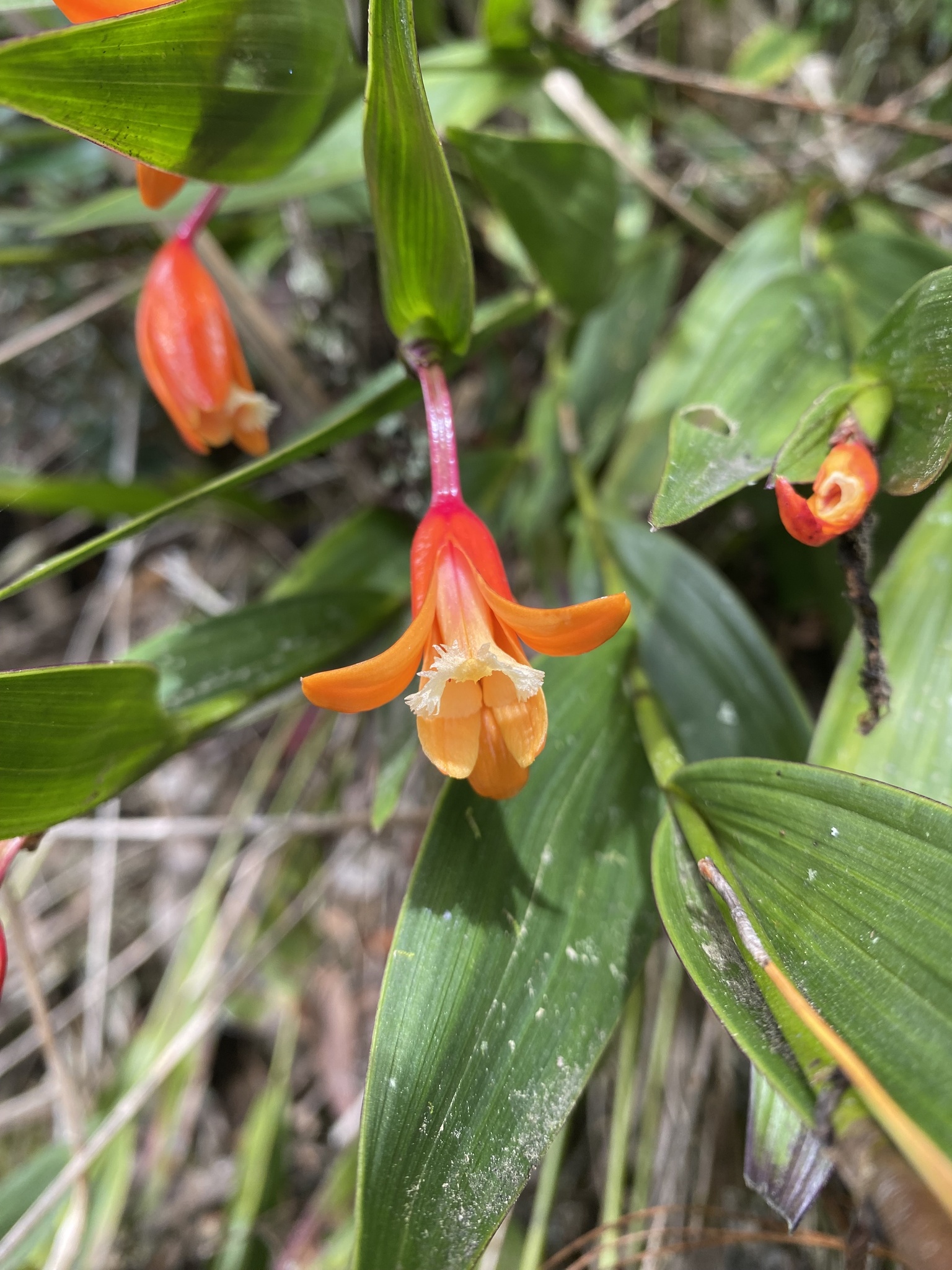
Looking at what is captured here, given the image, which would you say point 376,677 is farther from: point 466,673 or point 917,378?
point 917,378

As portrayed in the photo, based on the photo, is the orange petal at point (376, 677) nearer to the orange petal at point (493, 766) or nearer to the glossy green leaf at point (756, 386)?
the orange petal at point (493, 766)

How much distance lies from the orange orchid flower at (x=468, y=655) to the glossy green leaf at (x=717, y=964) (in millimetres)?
117

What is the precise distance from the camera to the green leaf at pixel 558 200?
709mm

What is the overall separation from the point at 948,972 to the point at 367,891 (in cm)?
99

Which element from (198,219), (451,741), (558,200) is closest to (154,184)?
(198,219)

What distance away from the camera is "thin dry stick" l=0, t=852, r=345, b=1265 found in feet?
2.59

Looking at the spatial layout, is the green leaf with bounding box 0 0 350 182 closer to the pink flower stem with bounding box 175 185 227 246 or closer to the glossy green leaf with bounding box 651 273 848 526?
the pink flower stem with bounding box 175 185 227 246

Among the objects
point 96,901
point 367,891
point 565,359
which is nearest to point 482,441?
point 565,359

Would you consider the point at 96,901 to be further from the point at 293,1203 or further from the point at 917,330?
the point at 917,330

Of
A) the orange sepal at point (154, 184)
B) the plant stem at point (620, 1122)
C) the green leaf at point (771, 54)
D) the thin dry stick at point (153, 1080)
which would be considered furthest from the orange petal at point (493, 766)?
the green leaf at point (771, 54)

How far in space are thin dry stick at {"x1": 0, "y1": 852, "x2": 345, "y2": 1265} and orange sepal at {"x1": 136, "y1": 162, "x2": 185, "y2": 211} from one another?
84 cm

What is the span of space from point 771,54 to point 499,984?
49.5 inches

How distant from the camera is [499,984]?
0.51 metres

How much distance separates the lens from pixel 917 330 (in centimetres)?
51
